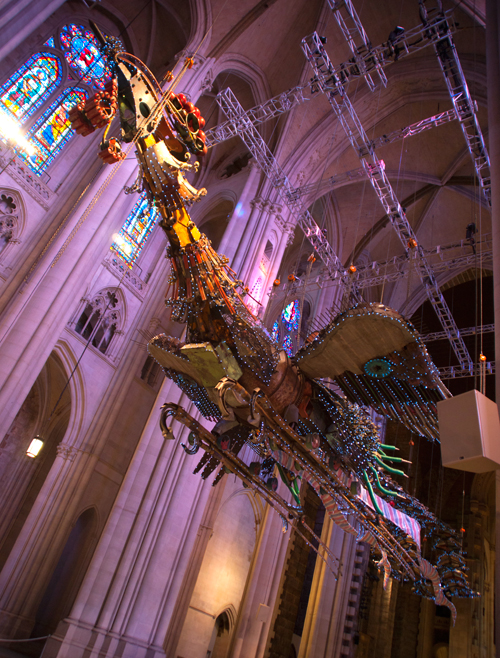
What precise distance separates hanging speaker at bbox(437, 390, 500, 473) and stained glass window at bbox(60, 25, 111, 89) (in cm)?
1368

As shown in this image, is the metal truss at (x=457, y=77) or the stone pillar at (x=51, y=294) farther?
the metal truss at (x=457, y=77)

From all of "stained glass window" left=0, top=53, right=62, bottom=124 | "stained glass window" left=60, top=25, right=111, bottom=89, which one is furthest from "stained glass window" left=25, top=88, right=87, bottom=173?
"stained glass window" left=60, top=25, right=111, bottom=89

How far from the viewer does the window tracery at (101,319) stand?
43.1ft

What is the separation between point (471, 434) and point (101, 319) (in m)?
11.9

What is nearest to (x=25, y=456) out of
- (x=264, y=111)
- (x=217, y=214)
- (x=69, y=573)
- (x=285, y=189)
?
(x=69, y=573)

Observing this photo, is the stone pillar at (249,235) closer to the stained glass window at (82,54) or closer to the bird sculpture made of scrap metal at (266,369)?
the stained glass window at (82,54)

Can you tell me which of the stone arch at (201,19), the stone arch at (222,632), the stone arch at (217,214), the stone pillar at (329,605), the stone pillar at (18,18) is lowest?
the stone arch at (222,632)

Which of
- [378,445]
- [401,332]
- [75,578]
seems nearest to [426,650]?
[75,578]

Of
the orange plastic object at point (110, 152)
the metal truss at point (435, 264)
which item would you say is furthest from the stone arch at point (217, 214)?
the orange plastic object at point (110, 152)

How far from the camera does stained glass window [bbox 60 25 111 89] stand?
43.6 ft

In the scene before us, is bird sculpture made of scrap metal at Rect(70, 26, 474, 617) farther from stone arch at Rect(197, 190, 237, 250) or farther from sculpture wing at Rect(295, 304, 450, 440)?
stone arch at Rect(197, 190, 237, 250)

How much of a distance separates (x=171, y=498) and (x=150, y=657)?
8.70ft

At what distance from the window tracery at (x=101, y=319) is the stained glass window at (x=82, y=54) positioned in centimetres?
605

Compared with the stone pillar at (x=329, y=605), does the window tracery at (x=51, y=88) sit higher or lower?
higher
